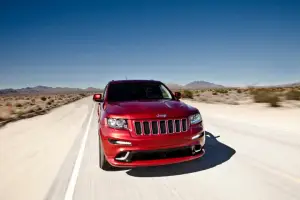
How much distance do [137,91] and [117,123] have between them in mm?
2069

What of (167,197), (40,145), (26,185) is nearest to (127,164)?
(167,197)

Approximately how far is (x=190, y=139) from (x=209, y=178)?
0.70 m

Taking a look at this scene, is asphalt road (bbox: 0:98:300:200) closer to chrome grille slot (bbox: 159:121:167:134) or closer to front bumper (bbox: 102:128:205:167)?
front bumper (bbox: 102:128:205:167)

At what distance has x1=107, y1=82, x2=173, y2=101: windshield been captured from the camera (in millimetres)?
6500

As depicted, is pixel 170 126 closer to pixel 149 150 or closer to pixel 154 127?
pixel 154 127

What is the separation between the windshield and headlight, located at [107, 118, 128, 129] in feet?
4.69

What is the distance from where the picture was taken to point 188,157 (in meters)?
4.79

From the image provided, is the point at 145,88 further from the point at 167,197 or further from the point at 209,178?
the point at 167,197

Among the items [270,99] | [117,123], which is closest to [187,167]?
[117,123]

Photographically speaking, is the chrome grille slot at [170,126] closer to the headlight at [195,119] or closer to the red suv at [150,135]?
the red suv at [150,135]

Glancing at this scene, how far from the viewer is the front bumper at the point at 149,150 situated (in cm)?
455

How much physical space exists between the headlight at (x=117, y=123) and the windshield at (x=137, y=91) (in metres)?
1.43

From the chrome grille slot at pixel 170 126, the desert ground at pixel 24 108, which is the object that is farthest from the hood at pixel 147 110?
the desert ground at pixel 24 108

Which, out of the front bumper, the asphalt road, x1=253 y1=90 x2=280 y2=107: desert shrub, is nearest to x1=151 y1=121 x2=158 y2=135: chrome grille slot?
the front bumper
